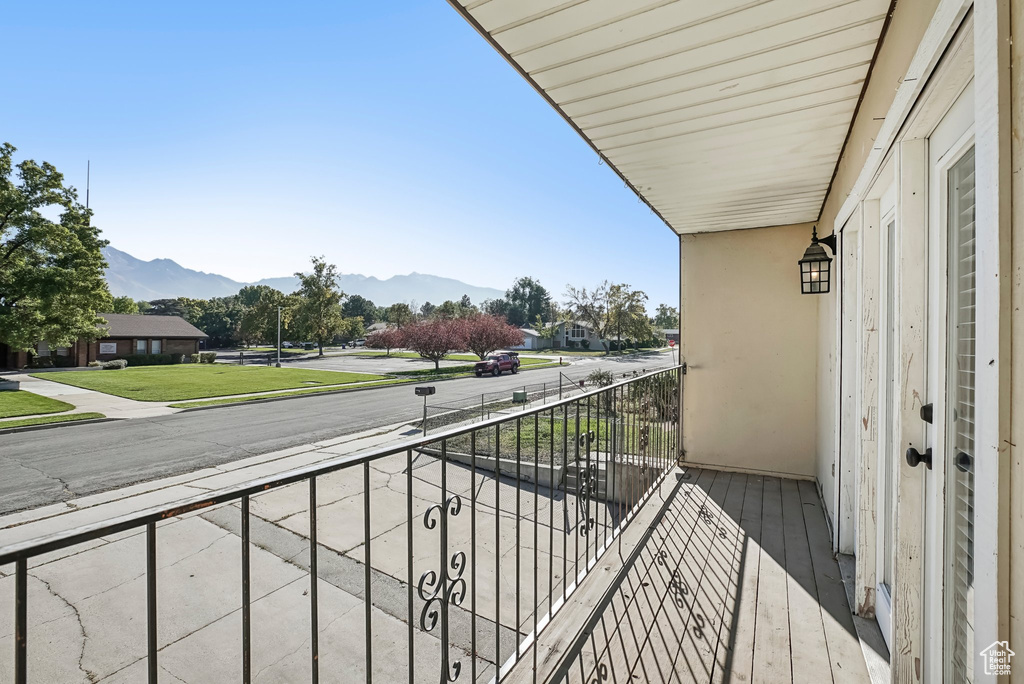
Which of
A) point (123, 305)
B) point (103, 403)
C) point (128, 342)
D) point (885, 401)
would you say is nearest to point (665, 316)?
point (103, 403)

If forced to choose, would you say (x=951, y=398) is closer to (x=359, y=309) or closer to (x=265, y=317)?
(x=265, y=317)

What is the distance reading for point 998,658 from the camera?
2.10 feet

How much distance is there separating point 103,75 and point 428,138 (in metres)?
17.0

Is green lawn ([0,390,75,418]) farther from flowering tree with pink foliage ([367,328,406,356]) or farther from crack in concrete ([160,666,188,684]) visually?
flowering tree with pink foliage ([367,328,406,356])

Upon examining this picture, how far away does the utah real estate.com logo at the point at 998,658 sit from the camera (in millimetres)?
622

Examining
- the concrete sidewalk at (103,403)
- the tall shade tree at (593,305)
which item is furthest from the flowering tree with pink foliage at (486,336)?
the concrete sidewalk at (103,403)

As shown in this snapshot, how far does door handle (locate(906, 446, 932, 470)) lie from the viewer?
1.20 meters

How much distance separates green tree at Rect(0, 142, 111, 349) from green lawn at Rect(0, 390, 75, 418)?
8.69ft

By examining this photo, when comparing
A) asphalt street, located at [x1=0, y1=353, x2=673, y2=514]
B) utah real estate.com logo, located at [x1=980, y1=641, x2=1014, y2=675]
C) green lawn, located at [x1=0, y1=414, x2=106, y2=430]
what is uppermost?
utah real estate.com logo, located at [x1=980, y1=641, x2=1014, y2=675]

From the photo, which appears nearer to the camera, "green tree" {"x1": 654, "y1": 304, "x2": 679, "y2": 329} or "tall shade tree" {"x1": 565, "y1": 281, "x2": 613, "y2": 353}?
"tall shade tree" {"x1": 565, "y1": 281, "x2": 613, "y2": 353}

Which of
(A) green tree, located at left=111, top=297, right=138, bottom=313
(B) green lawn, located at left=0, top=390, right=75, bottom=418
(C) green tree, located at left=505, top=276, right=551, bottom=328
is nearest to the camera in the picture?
(B) green lawn, located at left=0, top=390, right=75, bottom=418

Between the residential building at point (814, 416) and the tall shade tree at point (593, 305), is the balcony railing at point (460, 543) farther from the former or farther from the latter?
the tall shade tree at point (593, 305)

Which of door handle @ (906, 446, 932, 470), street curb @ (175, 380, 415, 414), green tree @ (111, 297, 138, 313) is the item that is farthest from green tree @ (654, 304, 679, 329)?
door handle @ (906, 446, 932, 470)

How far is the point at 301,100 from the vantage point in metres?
11.8
